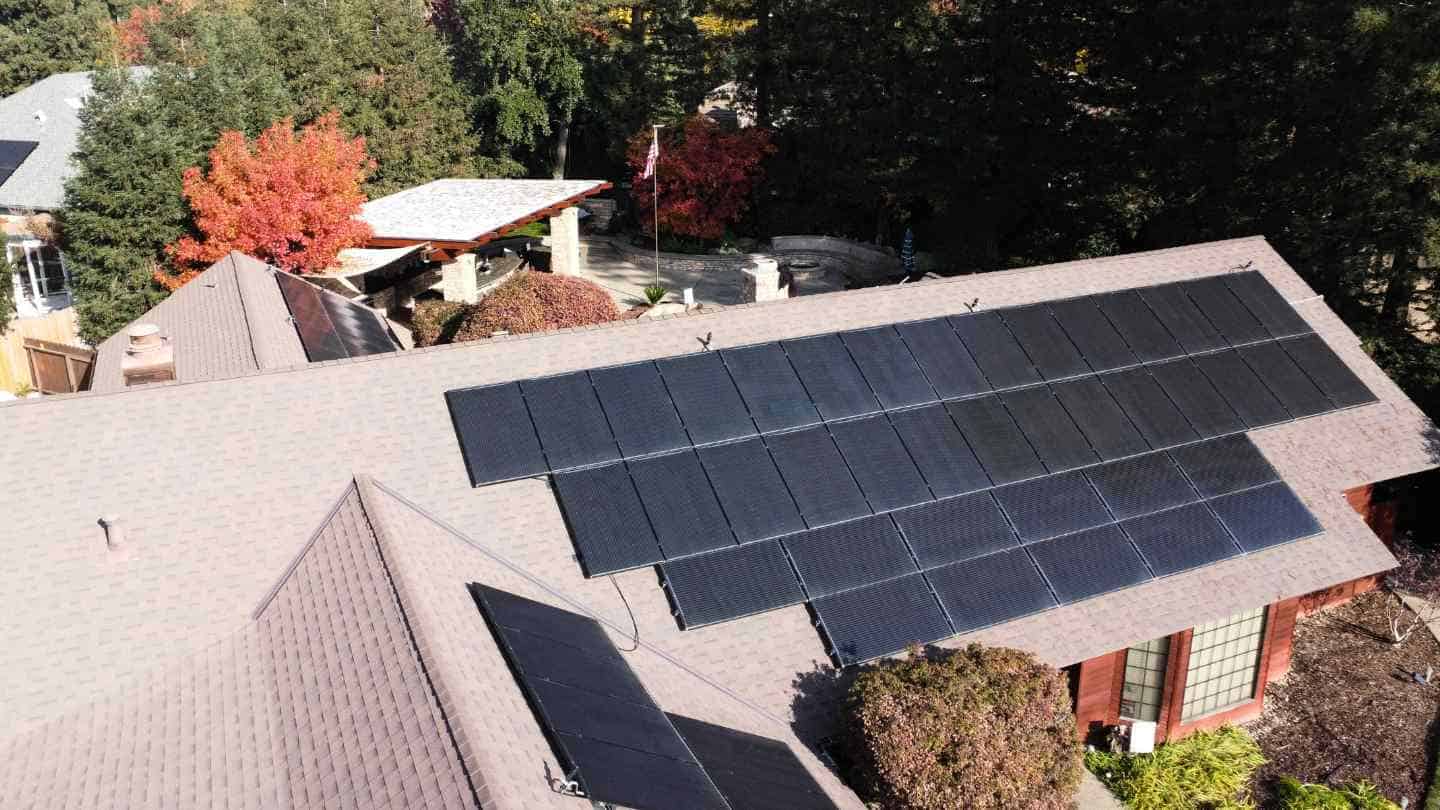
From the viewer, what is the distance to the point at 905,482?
15.5m

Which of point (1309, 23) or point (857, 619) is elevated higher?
point (1309, 23)

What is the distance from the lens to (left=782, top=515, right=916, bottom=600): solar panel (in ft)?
46.6

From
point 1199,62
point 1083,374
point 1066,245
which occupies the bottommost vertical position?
point 1066,245

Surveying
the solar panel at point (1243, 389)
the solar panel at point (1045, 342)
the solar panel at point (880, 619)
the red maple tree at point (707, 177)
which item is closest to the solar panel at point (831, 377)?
the solar panel at point (880, 619)

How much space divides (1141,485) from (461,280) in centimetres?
2304

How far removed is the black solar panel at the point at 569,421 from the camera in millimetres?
14852

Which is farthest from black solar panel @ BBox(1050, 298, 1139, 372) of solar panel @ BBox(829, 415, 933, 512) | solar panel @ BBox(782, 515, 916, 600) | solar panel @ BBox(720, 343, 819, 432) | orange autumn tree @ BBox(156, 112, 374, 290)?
orange autumn tree @ BBox(156, 112, 374, 290)

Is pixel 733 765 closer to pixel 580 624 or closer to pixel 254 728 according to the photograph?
pixel 580 624

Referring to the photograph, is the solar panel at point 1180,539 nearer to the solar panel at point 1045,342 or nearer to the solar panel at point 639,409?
the solar panel at point 1045,342

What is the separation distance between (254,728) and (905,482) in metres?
9.07

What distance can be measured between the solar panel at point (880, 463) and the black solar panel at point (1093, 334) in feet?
14.8

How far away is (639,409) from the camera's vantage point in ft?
51.1

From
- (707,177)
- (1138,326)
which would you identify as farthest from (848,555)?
(707,177)

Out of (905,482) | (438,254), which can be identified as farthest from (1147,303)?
(438,254)
